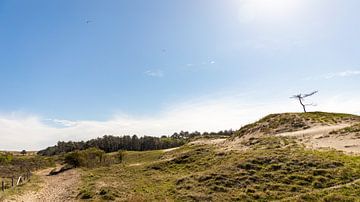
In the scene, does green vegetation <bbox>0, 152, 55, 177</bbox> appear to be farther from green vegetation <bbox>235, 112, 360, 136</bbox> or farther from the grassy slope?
the grassy slope

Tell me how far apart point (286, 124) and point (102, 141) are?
362ft

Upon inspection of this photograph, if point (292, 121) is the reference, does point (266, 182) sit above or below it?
below

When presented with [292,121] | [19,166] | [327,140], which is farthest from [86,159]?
[327,140]

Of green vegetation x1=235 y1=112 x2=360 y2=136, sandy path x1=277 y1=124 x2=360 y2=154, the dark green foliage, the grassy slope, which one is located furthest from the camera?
the dark green foliage

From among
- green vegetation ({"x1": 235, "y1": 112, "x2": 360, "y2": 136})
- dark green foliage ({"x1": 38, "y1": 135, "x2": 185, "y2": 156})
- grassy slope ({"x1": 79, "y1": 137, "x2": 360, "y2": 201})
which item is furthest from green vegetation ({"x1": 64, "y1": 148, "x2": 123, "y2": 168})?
dark green foliage ({"x1": 38, "y1": 135, "x2": 185, "y2": 156})

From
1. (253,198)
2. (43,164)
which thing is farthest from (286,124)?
(43,164)

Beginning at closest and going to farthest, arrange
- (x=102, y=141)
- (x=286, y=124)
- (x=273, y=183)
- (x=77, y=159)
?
(x=273, y=183) → (x=286, y=124) → (x=77, y=159) → (x=102, y=141)

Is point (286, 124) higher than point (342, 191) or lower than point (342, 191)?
higher

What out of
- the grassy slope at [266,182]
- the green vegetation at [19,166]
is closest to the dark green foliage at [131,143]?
the green vegetation at [19,166]

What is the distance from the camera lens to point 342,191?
16062mm

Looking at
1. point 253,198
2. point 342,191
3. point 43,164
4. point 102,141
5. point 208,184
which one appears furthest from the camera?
point 102,141

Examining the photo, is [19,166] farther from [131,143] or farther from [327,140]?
[327,140]

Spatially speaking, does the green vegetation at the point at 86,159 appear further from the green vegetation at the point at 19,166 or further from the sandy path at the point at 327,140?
the sandy path at the point at 327,140

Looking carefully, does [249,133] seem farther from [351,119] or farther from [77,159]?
[77,159]
